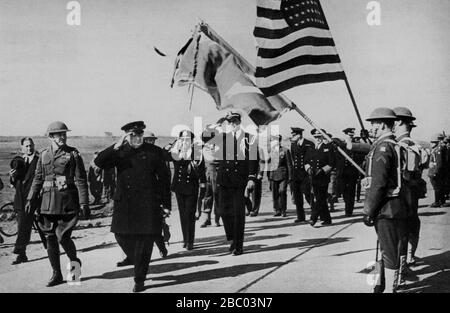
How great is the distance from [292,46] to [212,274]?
312 cm

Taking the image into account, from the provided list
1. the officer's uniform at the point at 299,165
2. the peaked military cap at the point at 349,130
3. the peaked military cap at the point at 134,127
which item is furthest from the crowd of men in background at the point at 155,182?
the peaked military cap at the point at 349,130

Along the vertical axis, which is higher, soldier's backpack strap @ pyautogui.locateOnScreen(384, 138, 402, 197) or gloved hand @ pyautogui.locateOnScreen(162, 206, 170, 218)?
soldier's backpack strap @ pyautogui.locateOnScreen(384, 138, 402, 197)

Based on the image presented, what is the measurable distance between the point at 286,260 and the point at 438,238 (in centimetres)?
337

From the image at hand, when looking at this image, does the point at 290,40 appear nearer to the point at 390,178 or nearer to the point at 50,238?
the point at 390,178

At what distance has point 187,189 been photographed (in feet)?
29.5

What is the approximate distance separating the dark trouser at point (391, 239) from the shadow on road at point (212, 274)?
1907 mm

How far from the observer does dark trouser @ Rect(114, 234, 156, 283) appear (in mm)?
6293

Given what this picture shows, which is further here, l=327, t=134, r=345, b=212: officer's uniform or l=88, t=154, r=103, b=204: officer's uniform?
l=88, t=154, r=103, b=204: officer's uniform

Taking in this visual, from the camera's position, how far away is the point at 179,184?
901cm

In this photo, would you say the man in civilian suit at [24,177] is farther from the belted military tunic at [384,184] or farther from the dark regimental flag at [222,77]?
the belted military tunic at [384,184]

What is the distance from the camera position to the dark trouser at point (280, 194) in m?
12.9

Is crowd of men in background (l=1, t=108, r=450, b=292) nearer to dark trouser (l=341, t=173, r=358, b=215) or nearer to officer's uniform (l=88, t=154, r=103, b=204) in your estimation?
dark trouser (l=341, t=173, r=358, b=215)

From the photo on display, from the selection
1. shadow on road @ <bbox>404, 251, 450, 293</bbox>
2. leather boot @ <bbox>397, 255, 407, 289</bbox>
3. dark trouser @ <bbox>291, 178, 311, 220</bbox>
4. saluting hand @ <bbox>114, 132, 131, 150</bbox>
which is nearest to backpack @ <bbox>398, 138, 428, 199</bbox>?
leather boot @ <bbox>397, 255, 407, 289</bbox>

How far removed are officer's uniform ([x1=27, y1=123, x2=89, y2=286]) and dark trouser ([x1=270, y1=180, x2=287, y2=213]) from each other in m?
6.85
